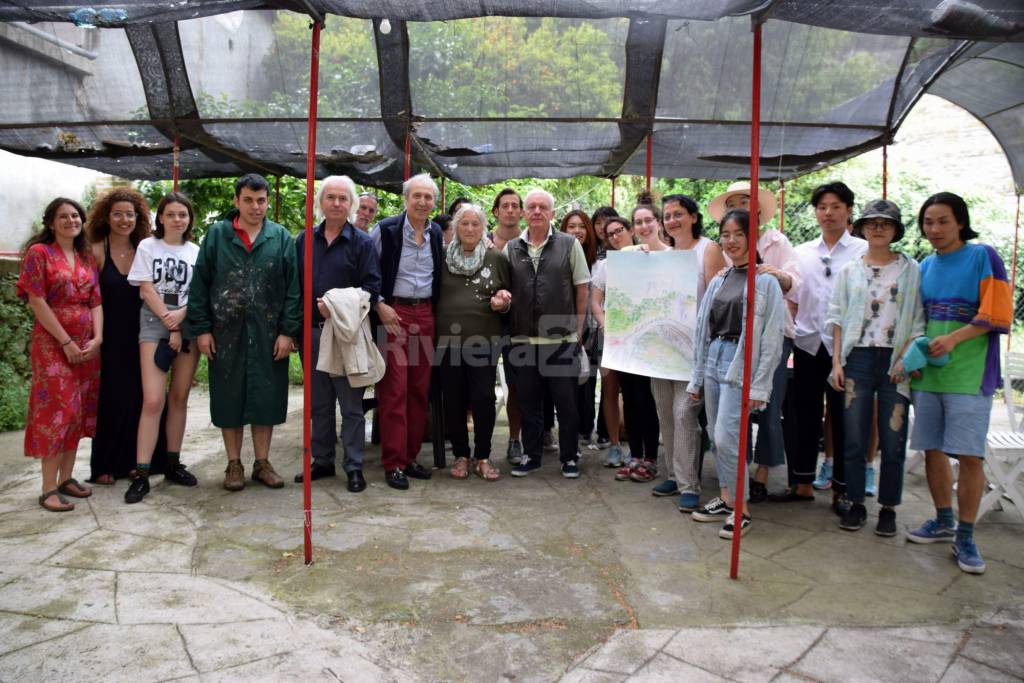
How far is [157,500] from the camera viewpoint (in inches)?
164

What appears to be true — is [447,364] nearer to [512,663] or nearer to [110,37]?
[512,663]

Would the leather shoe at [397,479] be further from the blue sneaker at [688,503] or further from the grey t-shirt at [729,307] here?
the grey t-shirt at [729,307]

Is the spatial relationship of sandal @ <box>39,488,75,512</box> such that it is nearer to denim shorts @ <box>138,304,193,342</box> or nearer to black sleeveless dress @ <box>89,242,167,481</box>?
black sleeveless dress @ <box>89,242,167,481</box>

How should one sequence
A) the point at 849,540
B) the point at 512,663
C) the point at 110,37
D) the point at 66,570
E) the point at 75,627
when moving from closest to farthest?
the point at 512,663 < the point at 75,627 < the point at 66,570 < the point at 849,540 < the point at 110,37

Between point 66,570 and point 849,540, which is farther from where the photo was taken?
point 849,540

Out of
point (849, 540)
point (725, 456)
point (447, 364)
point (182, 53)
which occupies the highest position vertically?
point (182, 53)

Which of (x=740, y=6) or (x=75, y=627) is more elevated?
(x=740, y=6)

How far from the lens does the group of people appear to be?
3.60 m

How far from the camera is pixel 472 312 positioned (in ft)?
15.1

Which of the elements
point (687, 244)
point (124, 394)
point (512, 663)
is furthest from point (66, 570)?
point (687, 244)

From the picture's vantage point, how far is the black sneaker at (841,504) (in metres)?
3.93

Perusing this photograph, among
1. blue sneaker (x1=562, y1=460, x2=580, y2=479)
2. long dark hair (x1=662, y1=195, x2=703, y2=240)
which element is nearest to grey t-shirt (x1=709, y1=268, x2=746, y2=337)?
long dark hair (x1=662, y1=195, x2=703, y2=240)

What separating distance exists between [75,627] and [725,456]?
119 inches

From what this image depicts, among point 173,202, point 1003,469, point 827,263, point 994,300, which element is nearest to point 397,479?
point 173,202
